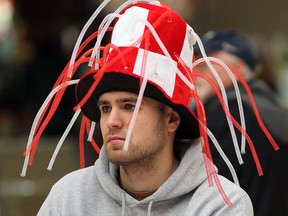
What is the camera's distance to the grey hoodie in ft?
12.3

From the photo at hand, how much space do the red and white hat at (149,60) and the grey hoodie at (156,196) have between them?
0.70ft

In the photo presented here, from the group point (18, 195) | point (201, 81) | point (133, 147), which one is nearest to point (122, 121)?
point (133, 147)

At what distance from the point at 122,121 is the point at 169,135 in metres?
0.32

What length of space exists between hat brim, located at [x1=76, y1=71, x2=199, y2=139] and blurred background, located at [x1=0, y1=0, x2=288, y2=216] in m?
3.99

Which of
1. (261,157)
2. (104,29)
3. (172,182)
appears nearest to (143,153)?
(172,182)

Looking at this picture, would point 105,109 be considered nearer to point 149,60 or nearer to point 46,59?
point 149,60

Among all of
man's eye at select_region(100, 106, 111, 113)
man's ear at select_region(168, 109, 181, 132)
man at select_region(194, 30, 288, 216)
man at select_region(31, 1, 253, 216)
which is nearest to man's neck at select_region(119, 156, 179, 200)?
man at select_region(31, 1, 253, 216)

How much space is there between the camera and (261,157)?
5.47 meters

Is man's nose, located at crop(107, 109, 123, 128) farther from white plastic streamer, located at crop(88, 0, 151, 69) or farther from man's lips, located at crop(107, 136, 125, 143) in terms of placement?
white plastic streamer, located at crop(88, 0, 151, 69)

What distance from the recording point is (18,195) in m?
8.32

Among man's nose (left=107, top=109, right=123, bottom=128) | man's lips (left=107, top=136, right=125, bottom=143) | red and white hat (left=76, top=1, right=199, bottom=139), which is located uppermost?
Result: red and white hat (left=76, top=1, right=199, bottom=139)

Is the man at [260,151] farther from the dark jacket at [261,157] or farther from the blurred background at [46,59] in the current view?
the blurred background at [46,59]

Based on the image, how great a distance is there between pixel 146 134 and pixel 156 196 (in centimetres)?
26

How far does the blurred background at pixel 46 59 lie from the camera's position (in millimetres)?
8305
